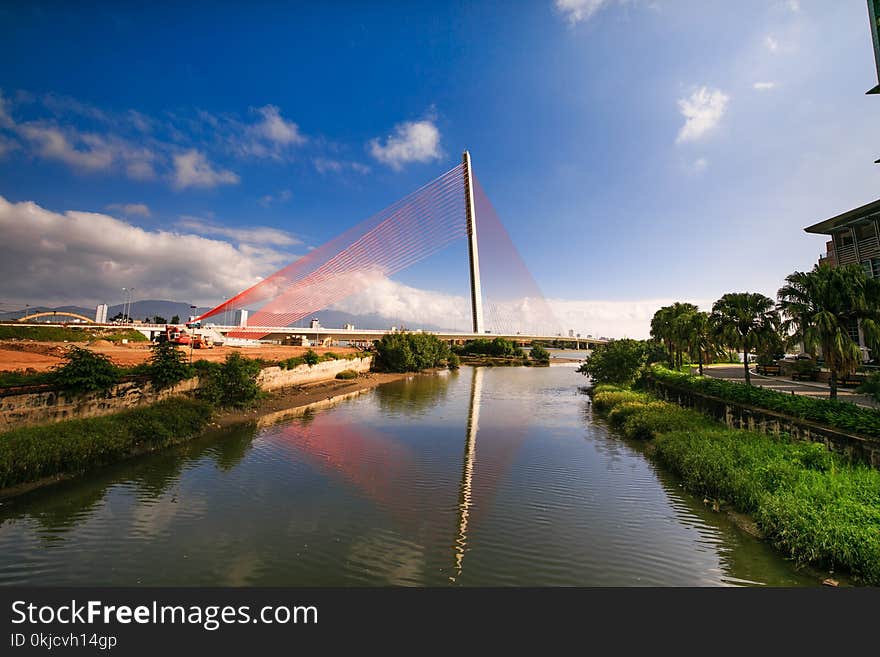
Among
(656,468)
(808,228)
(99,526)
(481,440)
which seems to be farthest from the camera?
(808,228)

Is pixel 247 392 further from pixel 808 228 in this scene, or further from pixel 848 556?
pixel 808 228

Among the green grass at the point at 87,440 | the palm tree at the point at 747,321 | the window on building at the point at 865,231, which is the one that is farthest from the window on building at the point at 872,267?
the green grass at the point at 87,440

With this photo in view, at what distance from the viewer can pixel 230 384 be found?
20297mm

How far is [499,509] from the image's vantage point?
952 cm

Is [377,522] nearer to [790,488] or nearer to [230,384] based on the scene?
[790,488]

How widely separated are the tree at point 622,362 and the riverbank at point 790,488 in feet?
55.7

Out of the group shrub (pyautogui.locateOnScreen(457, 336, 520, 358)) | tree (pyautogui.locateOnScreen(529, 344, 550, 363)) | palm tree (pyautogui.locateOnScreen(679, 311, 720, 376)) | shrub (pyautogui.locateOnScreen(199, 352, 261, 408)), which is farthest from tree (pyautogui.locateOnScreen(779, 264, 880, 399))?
shrub (pyautogui.locateOnScreen(457, 336, 520, 358))

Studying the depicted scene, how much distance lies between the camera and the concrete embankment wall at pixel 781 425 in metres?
9.35

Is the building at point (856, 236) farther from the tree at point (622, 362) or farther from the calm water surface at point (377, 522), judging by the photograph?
the calm water surface at point (377, 522)

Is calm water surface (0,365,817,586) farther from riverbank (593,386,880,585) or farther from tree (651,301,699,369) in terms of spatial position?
tree (651,301,699,369)

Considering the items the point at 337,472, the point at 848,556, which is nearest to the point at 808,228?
the point at 848,556

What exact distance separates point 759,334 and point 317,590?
75.1 feet

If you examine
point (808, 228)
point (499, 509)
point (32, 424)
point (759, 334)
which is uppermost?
point (808, 228)

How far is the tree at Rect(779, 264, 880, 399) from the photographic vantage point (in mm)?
14094
